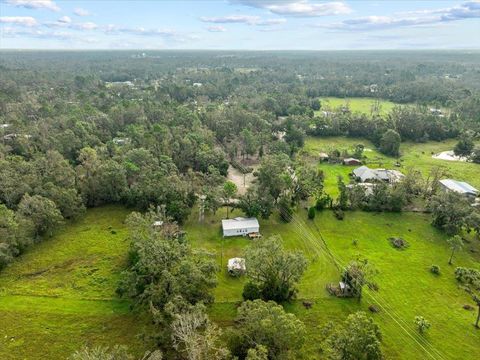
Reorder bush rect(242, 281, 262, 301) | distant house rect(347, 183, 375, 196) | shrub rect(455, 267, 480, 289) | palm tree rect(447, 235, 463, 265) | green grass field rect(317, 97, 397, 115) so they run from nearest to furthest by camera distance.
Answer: shrub rect(455, 267, 480, 289)
bush rect(242, 281, 262, 301)
palm tree rect(447, 235, 463, 265)
distant house rect(347, 183, 375, 196)
green grass field rect(317, 97, 397, 115)

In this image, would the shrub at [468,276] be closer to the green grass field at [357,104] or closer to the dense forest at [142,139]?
the dense forest at [142,139]

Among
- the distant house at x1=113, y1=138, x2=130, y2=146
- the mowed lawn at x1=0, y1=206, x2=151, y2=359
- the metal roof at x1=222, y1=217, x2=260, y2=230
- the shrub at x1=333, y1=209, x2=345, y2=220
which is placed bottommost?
the mowed lawn at x1=0, y1=206, x2=151, y2=359

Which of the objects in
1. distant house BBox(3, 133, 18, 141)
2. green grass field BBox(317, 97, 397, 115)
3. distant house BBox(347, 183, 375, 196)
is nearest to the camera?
distant house BBox(347, 183, 375, 196)

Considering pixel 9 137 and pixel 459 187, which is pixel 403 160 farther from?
pixel 9 137

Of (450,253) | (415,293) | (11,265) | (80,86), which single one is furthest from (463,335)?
(80,86)

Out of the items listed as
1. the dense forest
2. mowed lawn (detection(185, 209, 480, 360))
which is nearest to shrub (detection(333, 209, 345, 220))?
mowed lawn (detection(185, 209, 480, 360))

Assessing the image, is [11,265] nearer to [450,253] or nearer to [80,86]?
[450,253]

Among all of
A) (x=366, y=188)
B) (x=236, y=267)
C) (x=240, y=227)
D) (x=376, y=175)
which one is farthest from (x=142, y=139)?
(x=376, y=175)

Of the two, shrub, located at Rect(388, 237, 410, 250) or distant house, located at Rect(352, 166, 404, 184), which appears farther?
distant house, located at Rect(352, 166, 404, 184)

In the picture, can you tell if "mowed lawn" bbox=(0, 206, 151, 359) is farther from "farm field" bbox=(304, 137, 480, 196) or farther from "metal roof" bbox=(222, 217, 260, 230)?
"farm field" bbox=(304, 137, 480, 196)
